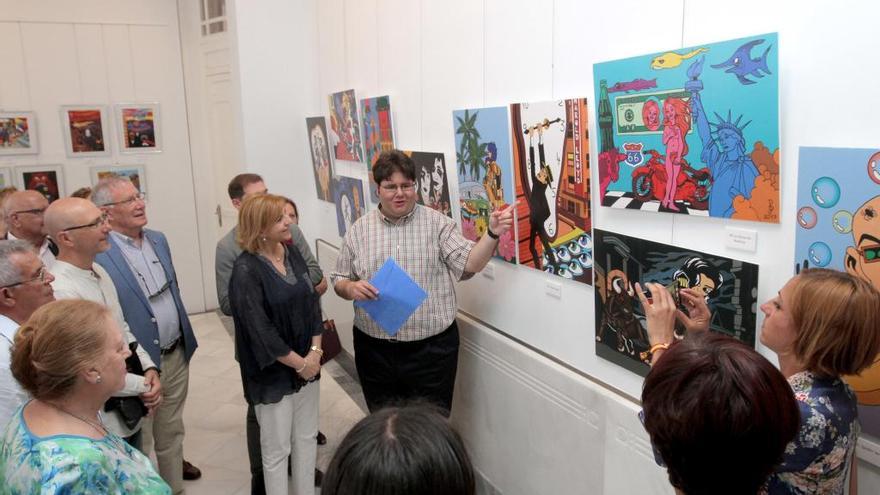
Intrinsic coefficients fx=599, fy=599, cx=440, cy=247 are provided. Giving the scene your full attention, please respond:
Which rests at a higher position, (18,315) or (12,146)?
(12,146)

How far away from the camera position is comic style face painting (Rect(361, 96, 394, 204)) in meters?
4.65

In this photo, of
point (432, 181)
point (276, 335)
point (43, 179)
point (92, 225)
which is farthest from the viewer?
point (43, 179)

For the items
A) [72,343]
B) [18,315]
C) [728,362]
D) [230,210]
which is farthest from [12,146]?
[728,362]

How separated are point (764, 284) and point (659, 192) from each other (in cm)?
53

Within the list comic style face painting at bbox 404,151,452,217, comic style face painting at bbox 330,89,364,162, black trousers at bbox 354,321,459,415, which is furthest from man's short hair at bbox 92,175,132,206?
comic style face painting at bbox 330,89,364,162

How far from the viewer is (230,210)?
741 centimetres

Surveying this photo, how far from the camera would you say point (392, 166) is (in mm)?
3346

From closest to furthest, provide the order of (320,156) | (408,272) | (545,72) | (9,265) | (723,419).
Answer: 1. (723,419)
2. (9,265)
3. (545,72)
4. (408,272)
5. (320,156)

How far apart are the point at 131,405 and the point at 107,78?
5.75 m

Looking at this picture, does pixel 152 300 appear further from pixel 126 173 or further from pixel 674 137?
pixel 126 173

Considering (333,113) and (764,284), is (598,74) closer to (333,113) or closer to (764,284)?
(764,284)

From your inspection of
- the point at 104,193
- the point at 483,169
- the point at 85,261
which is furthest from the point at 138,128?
the point at 483,169

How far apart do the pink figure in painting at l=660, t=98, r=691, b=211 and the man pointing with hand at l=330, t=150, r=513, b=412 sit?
121cm

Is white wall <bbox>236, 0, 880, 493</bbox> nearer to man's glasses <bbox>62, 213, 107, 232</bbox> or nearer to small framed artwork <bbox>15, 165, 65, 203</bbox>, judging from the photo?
man's glasses <bbox>62, 213, 107, 232</bbox>
